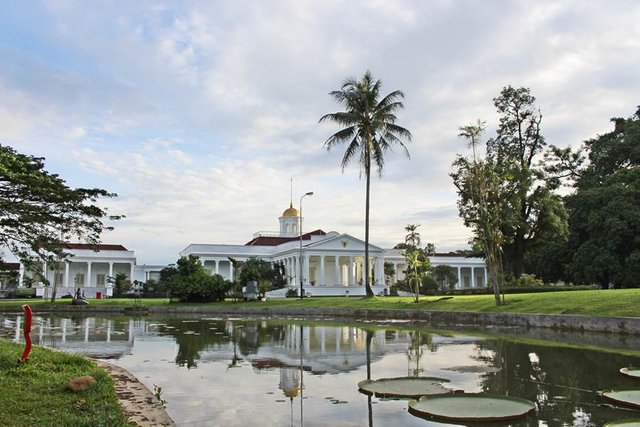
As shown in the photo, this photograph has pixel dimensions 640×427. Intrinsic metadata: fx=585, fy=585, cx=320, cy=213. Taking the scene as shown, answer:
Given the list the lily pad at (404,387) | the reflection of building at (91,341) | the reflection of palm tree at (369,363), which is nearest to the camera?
the reflection of palm tree at (369,363)

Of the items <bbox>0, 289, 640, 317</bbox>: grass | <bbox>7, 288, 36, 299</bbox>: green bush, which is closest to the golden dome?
<bbox>7, 288, 36, 299</bbox>: green bush

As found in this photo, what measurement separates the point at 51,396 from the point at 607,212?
42794 millimetres

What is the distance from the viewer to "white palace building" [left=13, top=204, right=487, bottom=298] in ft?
219

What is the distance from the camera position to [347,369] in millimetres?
11641

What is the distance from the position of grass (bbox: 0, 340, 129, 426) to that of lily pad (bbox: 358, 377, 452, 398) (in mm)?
3767

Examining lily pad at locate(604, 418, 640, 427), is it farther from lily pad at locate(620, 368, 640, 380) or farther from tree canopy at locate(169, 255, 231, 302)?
tree canopy at locate(169, 255, 231, 302)

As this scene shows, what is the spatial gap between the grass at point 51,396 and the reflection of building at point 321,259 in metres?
48.4

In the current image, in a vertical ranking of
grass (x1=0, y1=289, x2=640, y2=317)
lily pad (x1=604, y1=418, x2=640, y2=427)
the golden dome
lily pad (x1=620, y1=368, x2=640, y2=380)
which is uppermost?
the golden dome

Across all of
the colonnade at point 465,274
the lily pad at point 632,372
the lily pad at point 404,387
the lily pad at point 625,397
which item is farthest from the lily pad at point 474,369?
the colonnade at point 465,274

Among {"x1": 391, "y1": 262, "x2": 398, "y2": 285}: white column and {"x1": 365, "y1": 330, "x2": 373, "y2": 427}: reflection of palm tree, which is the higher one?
{"x1": 391, "y1": 262, "x2": 398, "y2": 285}: white column

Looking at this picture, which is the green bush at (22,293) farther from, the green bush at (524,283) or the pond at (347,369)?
the green bush at (524,283)

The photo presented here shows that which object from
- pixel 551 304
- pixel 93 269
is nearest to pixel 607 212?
pixel 551 304

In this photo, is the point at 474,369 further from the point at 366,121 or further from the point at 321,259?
the point at 321,259

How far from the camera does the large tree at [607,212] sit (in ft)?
136
